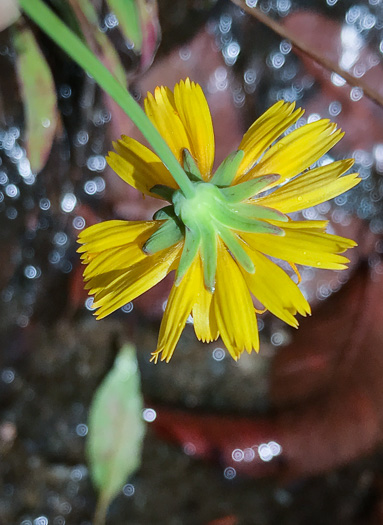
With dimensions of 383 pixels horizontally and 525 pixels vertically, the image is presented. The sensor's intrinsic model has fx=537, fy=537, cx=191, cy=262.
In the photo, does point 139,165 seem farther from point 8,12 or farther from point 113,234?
point 8,12

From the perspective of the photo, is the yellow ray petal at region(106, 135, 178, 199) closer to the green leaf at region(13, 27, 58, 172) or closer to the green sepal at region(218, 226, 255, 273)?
the green sepal at region(218, 226, 255, 273)

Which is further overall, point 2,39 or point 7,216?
point 7,216

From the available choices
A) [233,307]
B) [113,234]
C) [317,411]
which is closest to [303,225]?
[233,307]

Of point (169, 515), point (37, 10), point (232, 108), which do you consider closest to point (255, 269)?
point (37, 10)

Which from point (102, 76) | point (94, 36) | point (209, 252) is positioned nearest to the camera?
point (102, 76)

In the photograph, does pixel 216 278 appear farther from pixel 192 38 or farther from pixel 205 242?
pixel 192 38

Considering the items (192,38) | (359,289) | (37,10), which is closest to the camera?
(37,10)

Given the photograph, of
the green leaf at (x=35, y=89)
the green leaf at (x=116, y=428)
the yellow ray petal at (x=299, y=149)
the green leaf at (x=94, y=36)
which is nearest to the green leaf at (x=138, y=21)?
the green leaf at (x=94, y=36)
